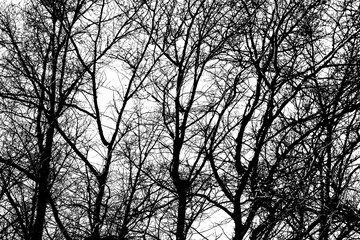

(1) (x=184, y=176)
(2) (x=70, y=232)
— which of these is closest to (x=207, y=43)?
(1) (x=184, y=176)

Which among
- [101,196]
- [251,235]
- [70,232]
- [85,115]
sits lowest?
[251,235]

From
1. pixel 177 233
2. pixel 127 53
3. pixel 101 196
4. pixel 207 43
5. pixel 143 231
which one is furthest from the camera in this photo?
pixel 127 53

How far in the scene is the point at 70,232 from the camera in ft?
24.9

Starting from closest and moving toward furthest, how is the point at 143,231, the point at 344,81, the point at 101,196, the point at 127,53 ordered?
the point at 344,81, the point at 143,231, the point at 101,196, the point at 127,53

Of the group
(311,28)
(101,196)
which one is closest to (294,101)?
(311,28)

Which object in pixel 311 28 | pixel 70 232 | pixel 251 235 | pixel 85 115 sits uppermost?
pixel 85 115

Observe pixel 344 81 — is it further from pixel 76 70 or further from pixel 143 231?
pixel 76 70

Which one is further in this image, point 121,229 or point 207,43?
point 207,43

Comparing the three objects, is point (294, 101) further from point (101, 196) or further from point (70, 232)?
point (70, 232)

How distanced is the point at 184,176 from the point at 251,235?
1.45 meters

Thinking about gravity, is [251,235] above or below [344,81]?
below

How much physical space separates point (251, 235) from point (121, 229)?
62.6 inches

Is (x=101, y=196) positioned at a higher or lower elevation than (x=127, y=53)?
lower

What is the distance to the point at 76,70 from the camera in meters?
9.07
